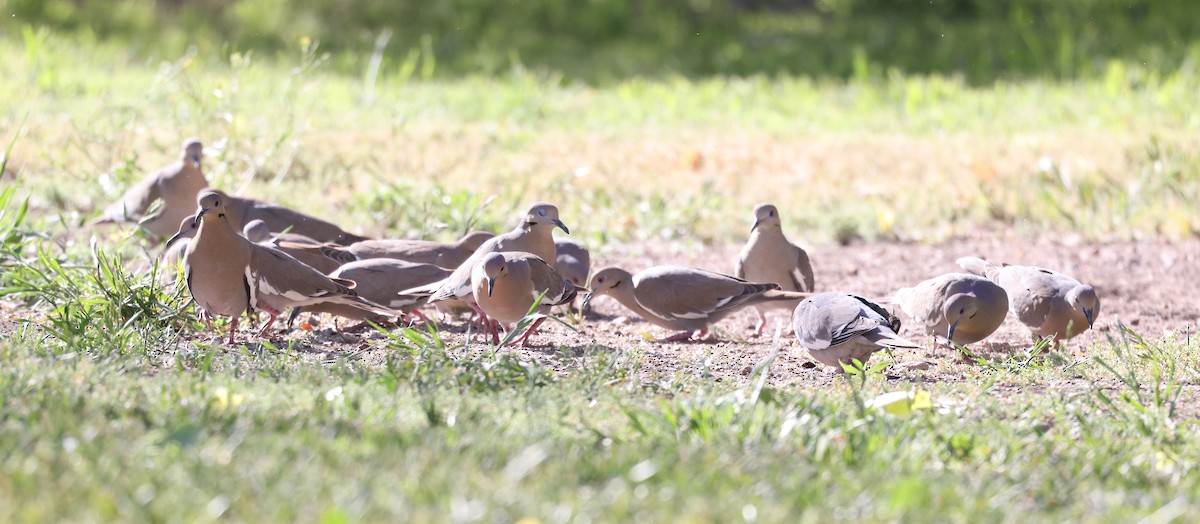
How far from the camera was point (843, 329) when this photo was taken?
5121mm

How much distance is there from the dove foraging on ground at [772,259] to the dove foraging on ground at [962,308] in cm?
91

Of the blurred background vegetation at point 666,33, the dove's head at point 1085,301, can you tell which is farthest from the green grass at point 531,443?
the blurred background vegetation at point 666,33

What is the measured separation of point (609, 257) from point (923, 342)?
87.0 inches

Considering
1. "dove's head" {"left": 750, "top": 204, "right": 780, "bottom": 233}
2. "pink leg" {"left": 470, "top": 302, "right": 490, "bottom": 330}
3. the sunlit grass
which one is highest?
"dove's head" {"left": 750, "top": 204, "right": 780, "bottom": 233}

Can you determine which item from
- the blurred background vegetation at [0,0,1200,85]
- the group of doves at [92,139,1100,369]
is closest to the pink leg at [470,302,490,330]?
the group of doves at [92,139,1100,369]

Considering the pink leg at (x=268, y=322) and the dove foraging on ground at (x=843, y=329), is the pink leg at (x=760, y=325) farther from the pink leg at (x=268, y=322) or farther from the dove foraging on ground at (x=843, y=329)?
the pink leg at (x=268, y=322)

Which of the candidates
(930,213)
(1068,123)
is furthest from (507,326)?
(1068,123)

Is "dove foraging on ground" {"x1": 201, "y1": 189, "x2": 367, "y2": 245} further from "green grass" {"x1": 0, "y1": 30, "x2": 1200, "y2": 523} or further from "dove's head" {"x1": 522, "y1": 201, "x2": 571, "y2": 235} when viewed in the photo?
"dove's head" {"x1": 522, "y1": 201, "x2": 571, "y2": 235}

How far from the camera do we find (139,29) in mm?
14656

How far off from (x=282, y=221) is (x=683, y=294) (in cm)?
227

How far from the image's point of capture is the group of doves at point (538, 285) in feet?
17.8

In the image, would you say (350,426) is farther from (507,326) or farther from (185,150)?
(185,150)

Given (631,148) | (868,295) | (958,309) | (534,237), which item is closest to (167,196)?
(534,237)

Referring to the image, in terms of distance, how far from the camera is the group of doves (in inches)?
214
